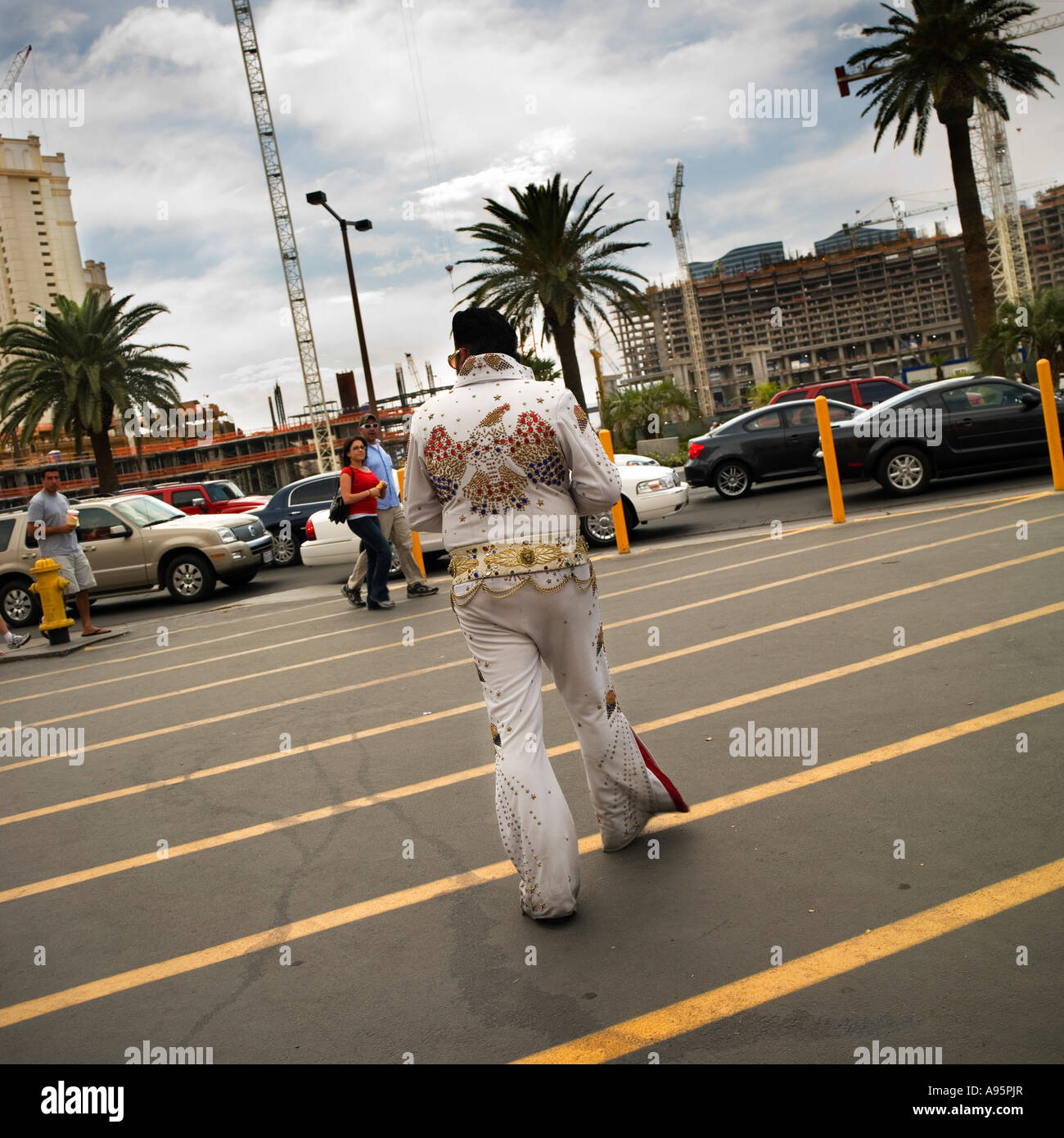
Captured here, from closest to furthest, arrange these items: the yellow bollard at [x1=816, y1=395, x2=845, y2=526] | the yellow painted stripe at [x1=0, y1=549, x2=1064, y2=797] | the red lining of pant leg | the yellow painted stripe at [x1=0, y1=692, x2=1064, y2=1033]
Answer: the yellow painted stripe at [x1=0, y1=692, x2=1064, y2=1033] < the red lining of pant leg < the yellow painted stripe at [x1=0, y1=549, x2=1064, y2=797] < the yellow bollard at [x1=816, y1=395, x2=845, y2=526]

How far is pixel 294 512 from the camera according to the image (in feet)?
64.2

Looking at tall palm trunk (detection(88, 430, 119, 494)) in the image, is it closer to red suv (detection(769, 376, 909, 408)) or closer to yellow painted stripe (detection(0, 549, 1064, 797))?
red suv (detection(769, 376, 909, 408))

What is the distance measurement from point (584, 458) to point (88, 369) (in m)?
30.2

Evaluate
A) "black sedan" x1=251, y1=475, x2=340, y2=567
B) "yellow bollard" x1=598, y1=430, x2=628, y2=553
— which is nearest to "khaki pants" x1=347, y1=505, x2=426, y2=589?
"yellow bollard" x1=598, y1=430, x2=628, y2=553

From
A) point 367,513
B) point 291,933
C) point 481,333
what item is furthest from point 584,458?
point 367,513

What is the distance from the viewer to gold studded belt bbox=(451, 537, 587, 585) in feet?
11.1

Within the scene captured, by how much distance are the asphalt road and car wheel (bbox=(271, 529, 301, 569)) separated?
38.3ft

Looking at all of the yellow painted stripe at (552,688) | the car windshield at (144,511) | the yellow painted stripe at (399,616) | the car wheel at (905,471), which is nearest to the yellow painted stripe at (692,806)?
the yellow painted stripe at (552,688)

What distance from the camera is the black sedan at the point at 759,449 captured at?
17.9 m

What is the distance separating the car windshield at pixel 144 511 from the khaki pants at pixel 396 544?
5400 millimetres

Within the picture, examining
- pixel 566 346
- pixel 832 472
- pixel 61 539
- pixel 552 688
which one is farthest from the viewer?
pixel 566 346

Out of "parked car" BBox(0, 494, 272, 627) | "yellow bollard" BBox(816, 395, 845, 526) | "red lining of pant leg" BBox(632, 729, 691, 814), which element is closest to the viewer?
"red lining of pant leg" BBox(632, 729, 691, 814)

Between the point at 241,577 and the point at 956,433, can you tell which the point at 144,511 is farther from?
the point at 956,433

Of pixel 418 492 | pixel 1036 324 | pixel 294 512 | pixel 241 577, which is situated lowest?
pixel 241 577
